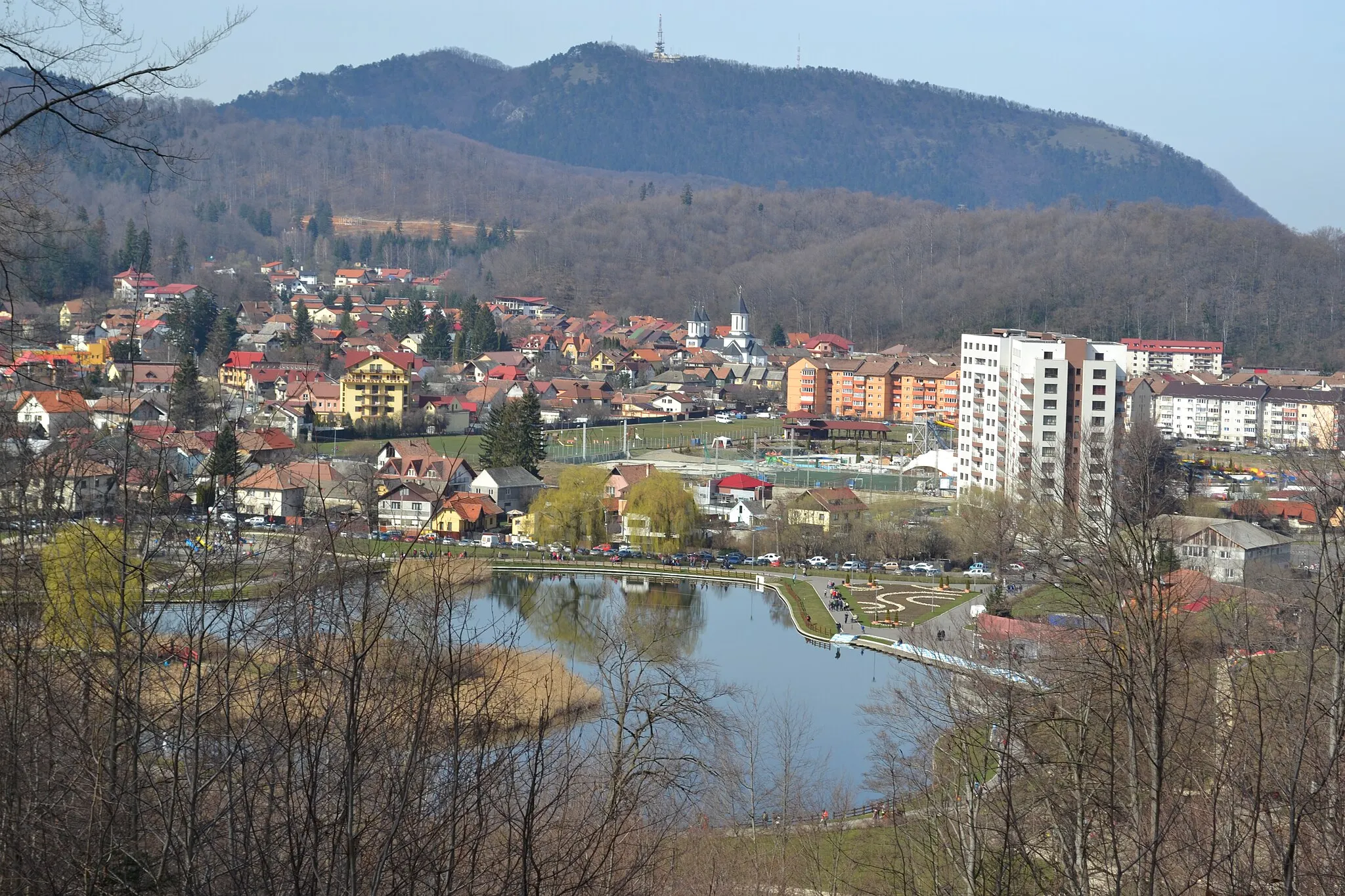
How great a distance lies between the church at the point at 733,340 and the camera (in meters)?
23.1

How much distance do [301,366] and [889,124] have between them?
6068 cm

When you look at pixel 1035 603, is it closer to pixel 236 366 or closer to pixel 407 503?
pixel 407 503

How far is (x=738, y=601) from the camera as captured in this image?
8391 mm

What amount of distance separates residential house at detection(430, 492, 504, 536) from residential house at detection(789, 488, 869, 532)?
1988mm

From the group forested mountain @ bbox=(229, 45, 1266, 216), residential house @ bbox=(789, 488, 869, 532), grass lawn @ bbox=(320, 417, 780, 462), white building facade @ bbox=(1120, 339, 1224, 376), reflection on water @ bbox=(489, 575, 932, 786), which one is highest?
forested mountain @ bbox=(229, 45, 1266, 216)

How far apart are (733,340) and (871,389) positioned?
6200mm

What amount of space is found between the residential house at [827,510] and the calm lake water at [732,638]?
1162mm

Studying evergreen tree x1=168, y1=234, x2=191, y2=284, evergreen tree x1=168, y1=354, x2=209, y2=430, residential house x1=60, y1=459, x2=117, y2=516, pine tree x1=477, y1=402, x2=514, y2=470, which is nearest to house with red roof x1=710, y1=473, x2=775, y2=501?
pine tree x1=477, y1=402, x2=514, y2=470

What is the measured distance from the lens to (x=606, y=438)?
15.0m

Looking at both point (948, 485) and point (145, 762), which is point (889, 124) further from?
point (145, 762)

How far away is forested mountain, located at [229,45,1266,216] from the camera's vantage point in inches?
2753

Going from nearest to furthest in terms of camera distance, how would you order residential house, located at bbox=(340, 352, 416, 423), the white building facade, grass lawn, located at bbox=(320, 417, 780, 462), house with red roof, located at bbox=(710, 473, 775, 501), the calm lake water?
the calm lake water, house with red roof, located at bbox=(710, 473, 775, 501), grass lawn, located at bbox=(320, 417, 780, 462), residential house, located at bbox=(340, 352, 416, 423), the white building facade

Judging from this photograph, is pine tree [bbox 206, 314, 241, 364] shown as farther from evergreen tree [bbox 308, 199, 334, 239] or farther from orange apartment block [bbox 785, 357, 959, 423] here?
evergreen tree [bbox 308, 199, 334, 239]

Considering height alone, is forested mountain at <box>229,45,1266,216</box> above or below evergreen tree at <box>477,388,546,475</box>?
above
